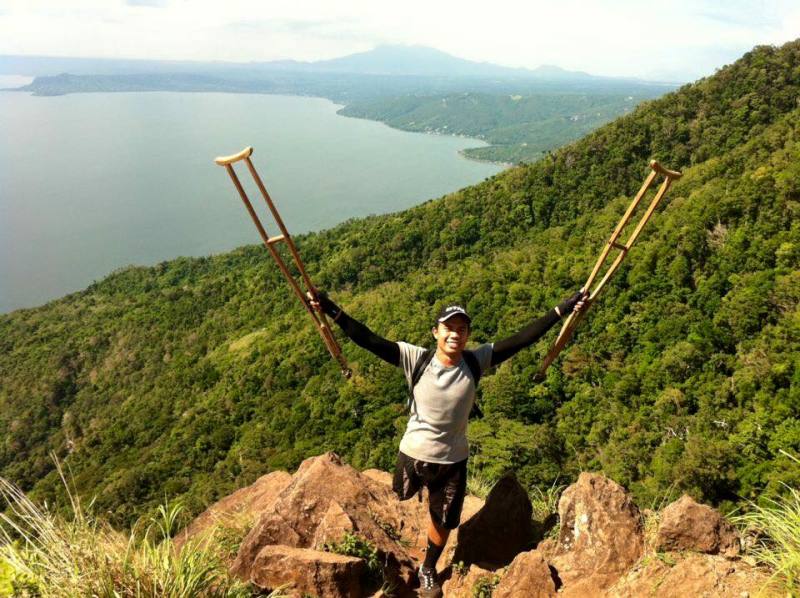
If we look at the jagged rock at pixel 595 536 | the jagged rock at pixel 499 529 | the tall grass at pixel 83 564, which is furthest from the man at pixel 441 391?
the tall grass at pixel 83 564

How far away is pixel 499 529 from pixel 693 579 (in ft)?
4.94

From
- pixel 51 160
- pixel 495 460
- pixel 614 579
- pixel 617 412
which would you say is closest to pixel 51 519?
pixel 614 579

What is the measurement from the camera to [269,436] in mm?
31516

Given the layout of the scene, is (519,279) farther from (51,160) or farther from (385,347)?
(51,160)

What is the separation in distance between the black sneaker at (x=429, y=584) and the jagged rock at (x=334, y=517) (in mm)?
227

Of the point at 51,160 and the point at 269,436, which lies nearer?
the point at 269,436

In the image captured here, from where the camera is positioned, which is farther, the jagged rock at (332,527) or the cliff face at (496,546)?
the jagged rock at (332,527)

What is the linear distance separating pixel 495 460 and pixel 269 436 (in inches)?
639

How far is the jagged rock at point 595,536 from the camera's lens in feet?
11.1

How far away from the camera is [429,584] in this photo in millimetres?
3486

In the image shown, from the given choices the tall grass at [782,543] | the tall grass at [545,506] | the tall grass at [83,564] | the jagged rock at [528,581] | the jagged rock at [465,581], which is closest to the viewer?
the tall grass at [83,564]

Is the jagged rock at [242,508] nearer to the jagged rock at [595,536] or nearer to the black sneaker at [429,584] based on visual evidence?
the black sneaker at [429,584]

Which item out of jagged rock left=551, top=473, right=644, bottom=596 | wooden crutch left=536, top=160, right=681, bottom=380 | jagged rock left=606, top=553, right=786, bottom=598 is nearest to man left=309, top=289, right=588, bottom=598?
wooden crutch left=536, top=160, right=681, bottom=380

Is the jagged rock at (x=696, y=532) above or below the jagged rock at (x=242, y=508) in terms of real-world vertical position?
below
